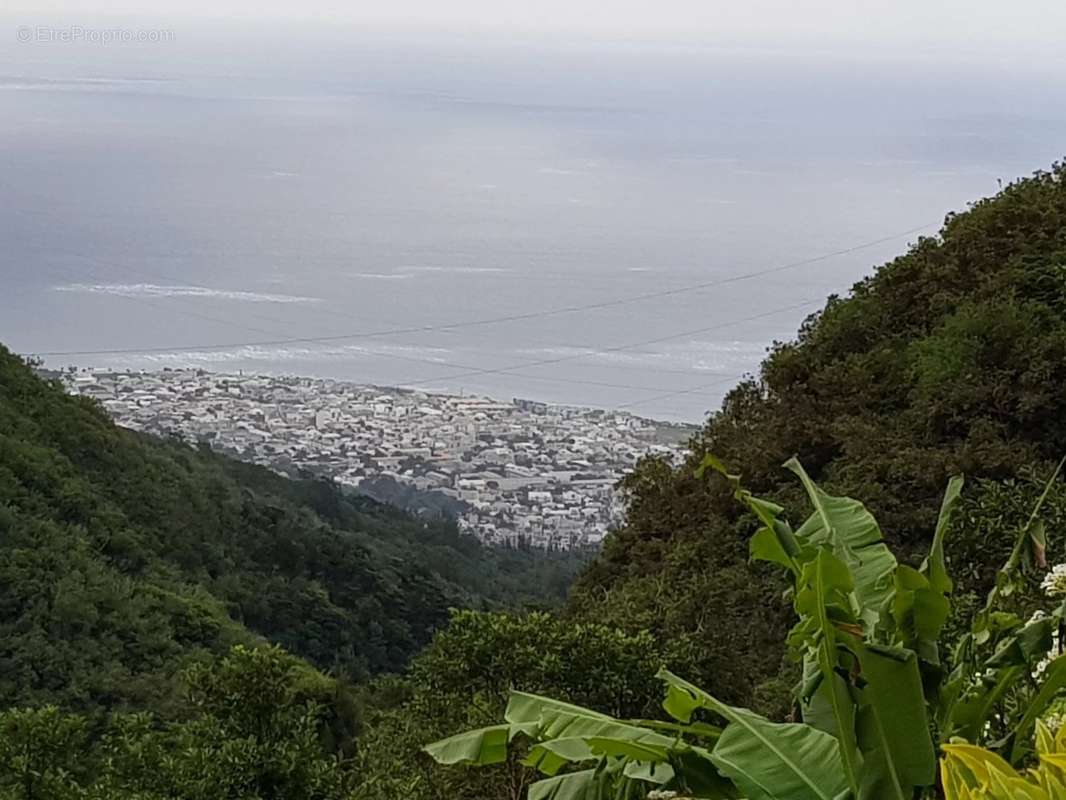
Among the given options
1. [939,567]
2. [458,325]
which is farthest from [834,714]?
[458,325]

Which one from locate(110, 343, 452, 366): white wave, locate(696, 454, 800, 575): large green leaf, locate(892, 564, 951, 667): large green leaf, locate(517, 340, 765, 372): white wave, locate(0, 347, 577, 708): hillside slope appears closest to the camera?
locate(892, 564, 951, 667): large green leaf

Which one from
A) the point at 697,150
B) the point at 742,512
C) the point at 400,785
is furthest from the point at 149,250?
the point at 400,785

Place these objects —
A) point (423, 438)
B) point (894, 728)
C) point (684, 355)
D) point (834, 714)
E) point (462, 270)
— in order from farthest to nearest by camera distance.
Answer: point (462, 270)
point (684, 355)
point (423, 438)
point (834, 714)
point (894, 728)

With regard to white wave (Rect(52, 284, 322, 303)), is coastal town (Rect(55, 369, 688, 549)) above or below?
below

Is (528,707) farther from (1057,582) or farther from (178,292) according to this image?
(178,292)

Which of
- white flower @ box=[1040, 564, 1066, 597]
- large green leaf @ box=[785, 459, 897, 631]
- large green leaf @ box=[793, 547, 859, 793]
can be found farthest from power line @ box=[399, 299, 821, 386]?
large green leaf @ box=[793, 547, 859, 793]

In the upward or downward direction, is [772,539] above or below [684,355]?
above

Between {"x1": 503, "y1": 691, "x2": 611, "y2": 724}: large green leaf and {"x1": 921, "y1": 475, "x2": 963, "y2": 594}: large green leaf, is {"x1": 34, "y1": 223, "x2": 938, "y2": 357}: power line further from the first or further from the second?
{"x1": 921, "y1": 475, "x2": 963, "y2": 594}: large green leaf
